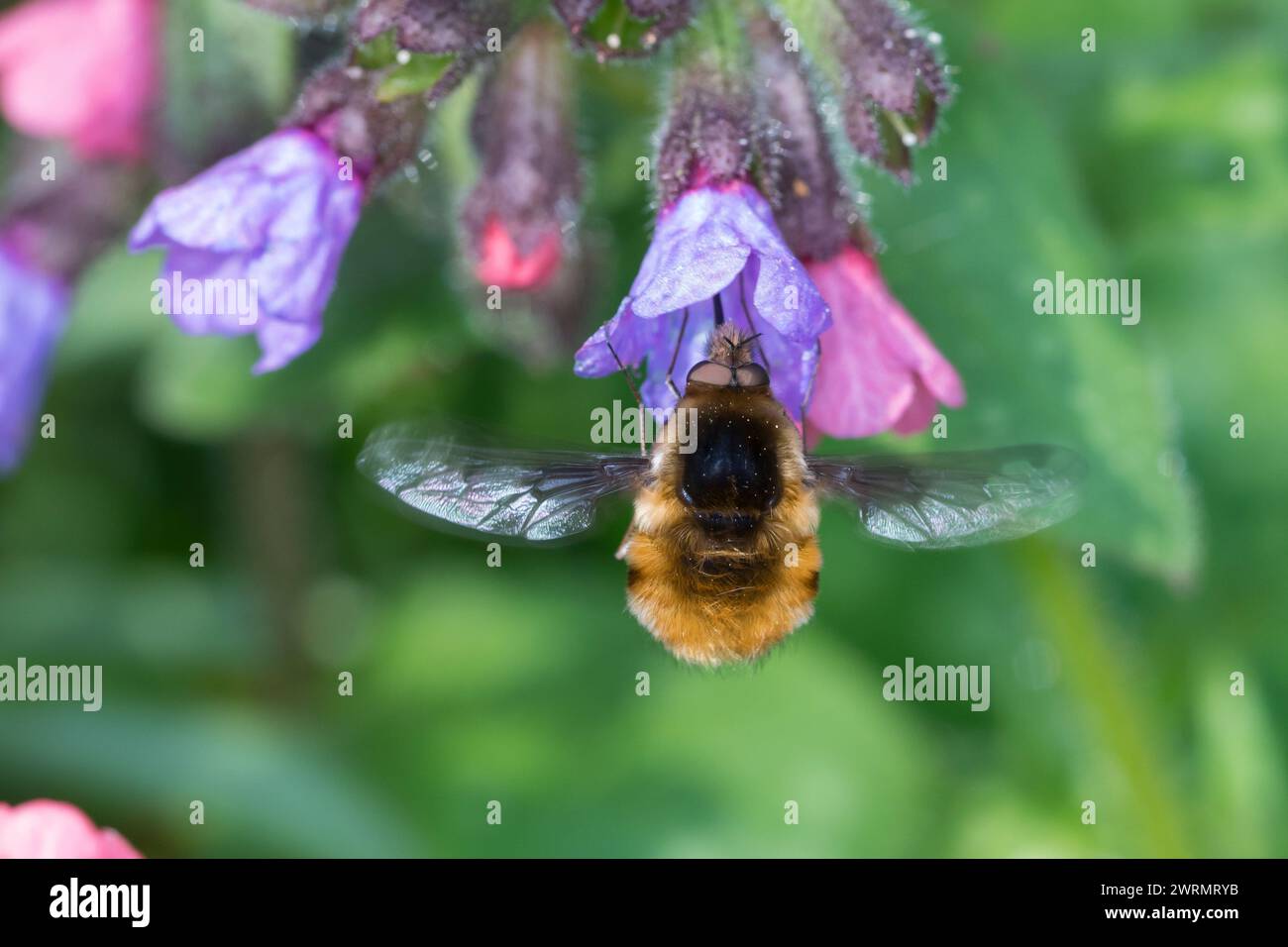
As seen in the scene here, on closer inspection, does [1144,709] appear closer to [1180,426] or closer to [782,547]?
[1180,426]

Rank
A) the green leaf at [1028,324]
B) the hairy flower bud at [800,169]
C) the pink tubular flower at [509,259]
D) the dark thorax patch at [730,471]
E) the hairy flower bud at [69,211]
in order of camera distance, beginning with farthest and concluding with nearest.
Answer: the hairy flower bud at [69,211] → the pink tubular flower at [509,259] → the green leaf at [1028,324] → the hairy flower bud at [800,169] → the dark thorax patch at [730,471]

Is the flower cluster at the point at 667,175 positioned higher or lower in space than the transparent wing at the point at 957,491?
higher

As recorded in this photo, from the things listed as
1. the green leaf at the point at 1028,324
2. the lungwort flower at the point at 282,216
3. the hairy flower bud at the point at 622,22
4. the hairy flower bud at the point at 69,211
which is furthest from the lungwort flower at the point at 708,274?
the hairy flower bud at the point at 69,211

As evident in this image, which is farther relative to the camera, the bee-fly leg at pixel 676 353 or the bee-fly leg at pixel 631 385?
the bee-fly leg at pixel 676 353

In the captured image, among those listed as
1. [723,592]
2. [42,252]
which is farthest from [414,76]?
[42,252]

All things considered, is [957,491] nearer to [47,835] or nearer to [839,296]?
[839,296]

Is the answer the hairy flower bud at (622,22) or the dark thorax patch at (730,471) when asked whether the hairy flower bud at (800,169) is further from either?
the dark thorax patch at (730,471)

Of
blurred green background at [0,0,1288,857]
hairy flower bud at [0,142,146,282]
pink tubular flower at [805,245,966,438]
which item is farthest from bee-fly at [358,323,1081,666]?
hairy flower bud at [0,142,146,282]

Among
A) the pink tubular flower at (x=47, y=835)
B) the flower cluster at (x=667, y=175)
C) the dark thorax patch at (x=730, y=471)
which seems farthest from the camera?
the flower cluster at (x=667, y=175)
